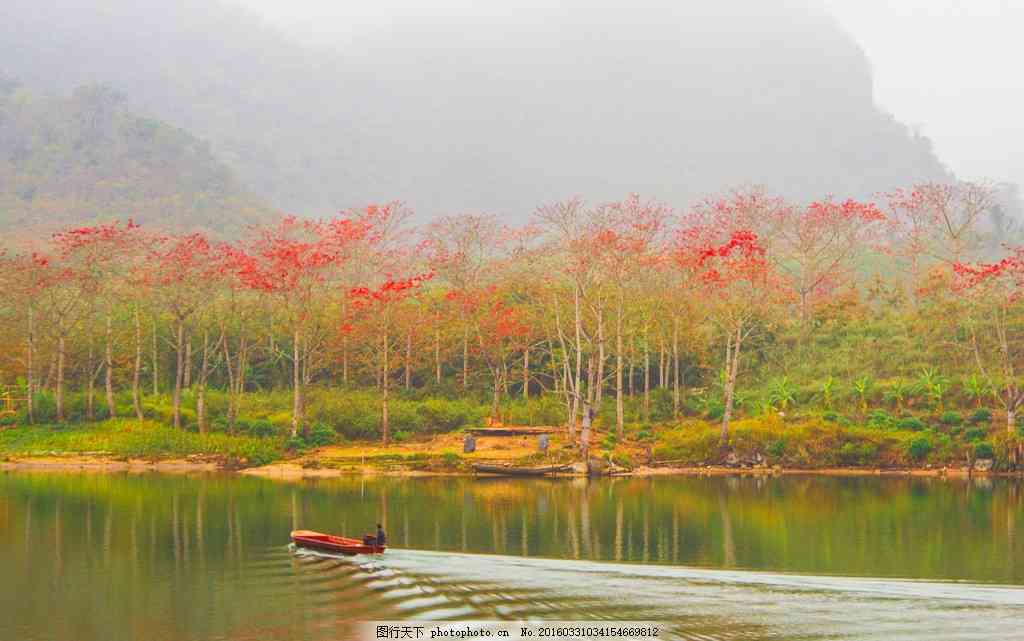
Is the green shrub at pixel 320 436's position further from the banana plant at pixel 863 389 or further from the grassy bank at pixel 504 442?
the banana plant at pixel 863 389

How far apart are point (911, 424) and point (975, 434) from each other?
2748 mm

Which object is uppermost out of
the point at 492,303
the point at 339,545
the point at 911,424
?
the point at 492,303

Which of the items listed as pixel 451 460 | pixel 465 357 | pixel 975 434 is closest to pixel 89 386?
pixel 465 357

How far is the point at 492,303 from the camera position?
55531mm

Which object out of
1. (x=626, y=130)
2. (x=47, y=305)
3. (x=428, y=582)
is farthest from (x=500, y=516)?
(x=626, y=130)

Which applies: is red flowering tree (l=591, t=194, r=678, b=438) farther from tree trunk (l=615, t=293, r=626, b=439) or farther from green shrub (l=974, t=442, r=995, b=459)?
green shrub (l=974, t=442, r=995, b=459)

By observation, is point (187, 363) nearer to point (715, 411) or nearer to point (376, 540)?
point (715, 411)

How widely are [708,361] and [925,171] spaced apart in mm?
121065

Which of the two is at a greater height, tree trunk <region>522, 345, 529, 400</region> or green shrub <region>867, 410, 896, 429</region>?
tree trunk <region>522, 345, 529, 400</region>

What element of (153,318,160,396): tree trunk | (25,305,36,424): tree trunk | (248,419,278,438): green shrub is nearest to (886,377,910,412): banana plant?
(248,419,278,438): green shrub

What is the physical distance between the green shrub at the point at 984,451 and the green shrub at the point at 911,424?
9.31ft

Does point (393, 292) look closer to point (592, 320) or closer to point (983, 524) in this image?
point (592, 320)

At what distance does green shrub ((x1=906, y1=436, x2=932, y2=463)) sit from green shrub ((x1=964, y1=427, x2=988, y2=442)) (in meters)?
1.67

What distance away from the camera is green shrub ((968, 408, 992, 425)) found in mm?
45281
